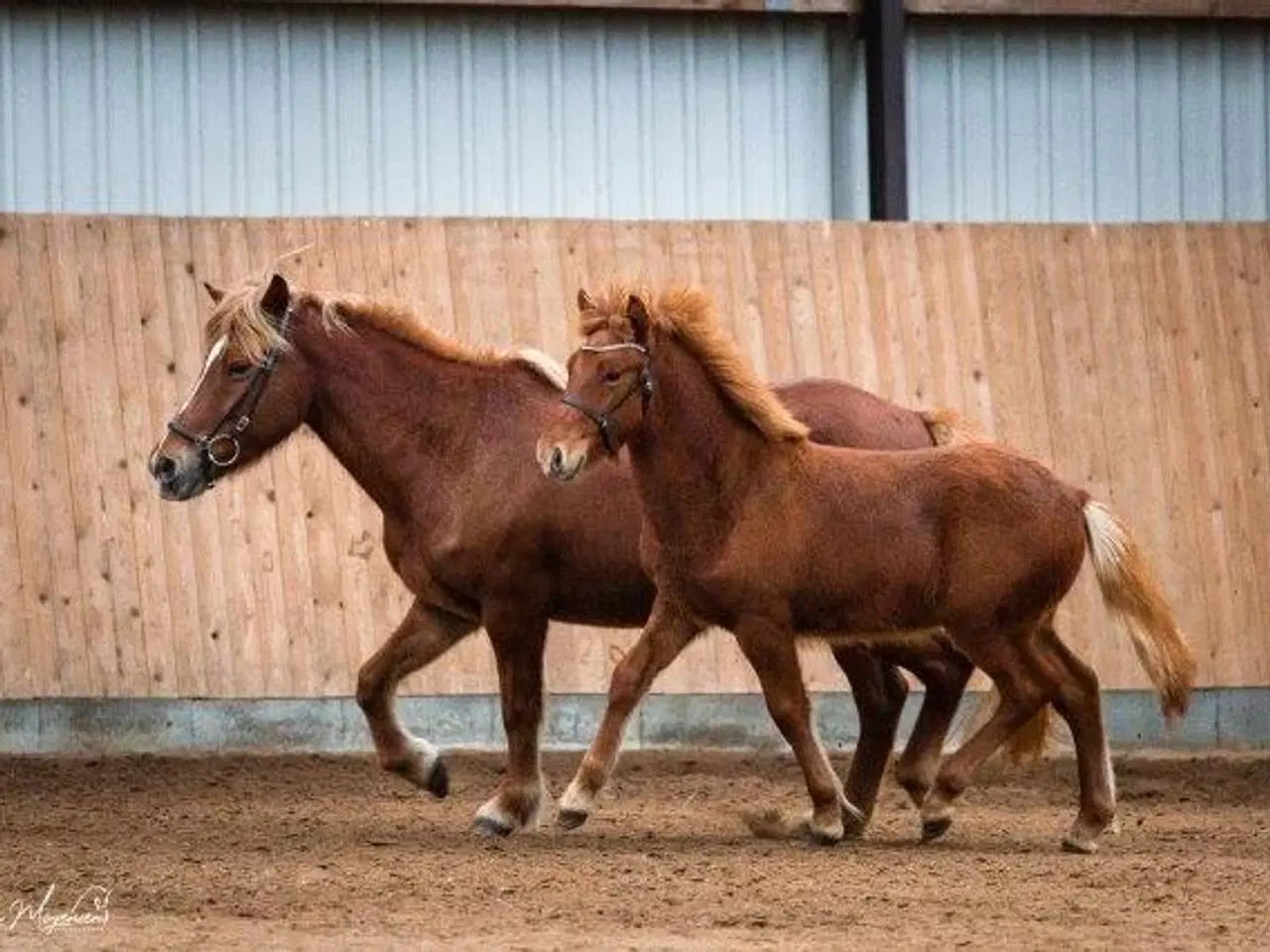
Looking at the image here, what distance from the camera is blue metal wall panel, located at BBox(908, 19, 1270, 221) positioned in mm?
16188

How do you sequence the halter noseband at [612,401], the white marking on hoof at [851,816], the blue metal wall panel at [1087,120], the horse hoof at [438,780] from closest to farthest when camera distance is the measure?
the halter noseband at [612,401], the white marking on hoof at [851,816], the horse hoof at [438,780], the blue metal wall panel at [1087,120]

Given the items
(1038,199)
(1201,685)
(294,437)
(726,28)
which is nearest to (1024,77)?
(1038,199)

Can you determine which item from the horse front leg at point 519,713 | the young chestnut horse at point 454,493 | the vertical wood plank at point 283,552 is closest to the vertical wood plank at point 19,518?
the vertical wood plank at point 283,552

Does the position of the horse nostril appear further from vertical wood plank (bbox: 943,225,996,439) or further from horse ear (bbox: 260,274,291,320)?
vertical wood plank (bbox: 943,225,996,439)

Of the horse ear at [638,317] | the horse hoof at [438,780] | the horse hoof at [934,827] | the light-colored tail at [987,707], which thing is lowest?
the horse hoof at [934,827]

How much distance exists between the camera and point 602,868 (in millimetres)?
9406

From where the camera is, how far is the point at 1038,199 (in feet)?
53.8

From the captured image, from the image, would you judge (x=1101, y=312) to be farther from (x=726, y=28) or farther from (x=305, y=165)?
(x=305, y=165)

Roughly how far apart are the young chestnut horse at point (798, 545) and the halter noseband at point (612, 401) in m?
0.01

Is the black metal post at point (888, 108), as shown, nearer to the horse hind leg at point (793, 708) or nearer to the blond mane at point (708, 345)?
the blond mane at point (708, 345)

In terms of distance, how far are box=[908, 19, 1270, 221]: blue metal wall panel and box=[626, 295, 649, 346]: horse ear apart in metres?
6.49

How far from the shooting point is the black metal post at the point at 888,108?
15734 millimetres

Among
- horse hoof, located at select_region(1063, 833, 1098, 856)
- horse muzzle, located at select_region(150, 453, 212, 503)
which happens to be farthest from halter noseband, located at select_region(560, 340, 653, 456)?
horse hoof, located at select_region(1063, 833, 1098, 856)

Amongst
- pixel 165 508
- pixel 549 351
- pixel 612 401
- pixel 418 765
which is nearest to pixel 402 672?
pixel 418 765
